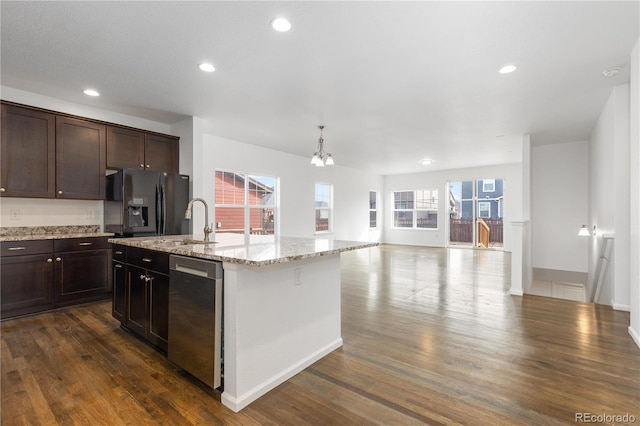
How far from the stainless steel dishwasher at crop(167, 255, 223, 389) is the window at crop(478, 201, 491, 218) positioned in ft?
31.2

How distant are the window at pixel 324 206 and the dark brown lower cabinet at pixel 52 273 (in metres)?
5.46

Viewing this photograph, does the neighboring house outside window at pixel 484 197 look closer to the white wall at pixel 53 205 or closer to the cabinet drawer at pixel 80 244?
the white wall at pixel 53 205

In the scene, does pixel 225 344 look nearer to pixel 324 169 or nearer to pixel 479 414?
pixel 479 414

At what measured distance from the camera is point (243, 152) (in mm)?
6379

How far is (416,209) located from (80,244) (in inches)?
374

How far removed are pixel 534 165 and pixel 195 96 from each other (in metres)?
6.79

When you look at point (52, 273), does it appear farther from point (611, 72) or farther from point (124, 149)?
point (611, 72)

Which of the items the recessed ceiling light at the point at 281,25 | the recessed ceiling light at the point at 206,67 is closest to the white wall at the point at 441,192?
the recessed ceiling light at the point at 281,25

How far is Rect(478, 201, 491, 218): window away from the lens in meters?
9.38

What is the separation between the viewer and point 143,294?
8.39 feet

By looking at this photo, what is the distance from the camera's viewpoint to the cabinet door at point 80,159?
3.73 metres

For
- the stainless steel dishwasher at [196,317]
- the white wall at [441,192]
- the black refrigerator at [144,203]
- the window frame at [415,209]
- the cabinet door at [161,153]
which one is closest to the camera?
the stainless steel dishwasher at [196,317]

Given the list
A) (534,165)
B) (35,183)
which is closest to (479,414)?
(35,183)

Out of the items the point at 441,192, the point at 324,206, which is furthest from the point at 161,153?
the point at 441,192
